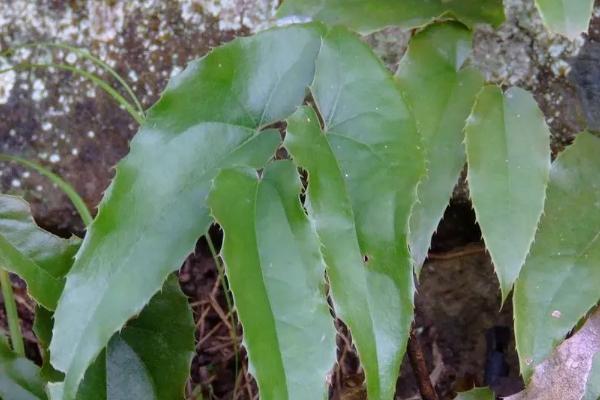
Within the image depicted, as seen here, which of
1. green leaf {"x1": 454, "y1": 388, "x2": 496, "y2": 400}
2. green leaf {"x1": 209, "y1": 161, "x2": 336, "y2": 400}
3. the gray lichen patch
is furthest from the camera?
the gray lichen patch

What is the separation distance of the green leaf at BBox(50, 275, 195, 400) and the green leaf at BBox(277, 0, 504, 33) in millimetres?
338

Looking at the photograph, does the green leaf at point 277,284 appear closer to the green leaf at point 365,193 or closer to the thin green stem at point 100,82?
the green leaf at point 365,193

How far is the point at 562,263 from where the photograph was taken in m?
0.83

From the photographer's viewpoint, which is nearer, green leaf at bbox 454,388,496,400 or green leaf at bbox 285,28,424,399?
green leaf at bbox 285,28,424,399

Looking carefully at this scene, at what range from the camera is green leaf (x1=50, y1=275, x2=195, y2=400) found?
2.80 ft

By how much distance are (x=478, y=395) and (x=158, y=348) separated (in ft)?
1.24

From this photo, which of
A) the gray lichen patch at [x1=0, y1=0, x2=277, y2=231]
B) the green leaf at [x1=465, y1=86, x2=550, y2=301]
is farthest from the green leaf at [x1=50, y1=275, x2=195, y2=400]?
the green leaf at [x1=465, y1=86, x2=550, y2=301]

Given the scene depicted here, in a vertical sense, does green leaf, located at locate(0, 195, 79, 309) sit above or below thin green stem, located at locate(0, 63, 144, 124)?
below

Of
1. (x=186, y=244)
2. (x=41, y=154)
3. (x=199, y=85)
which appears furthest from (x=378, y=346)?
(x=41, y=154)

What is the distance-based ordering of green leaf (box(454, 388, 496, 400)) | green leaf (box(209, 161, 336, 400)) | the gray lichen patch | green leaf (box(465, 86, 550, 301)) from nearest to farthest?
green leaf (box(209, 161, 336, 400))
green leaf (box(465, 86, 550, 301))
green leaf (box(454, 388, 496, 400))
the gray lichen patch

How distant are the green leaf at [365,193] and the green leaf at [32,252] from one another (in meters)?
0.30

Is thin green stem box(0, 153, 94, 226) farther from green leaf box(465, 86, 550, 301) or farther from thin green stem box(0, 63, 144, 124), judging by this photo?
green leaf box(465, 86, 550, 301)

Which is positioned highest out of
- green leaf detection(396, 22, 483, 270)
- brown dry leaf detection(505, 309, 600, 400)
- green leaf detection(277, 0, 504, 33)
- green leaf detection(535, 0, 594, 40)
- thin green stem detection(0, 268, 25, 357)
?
green leaf detection(277, 0, 504, 33)

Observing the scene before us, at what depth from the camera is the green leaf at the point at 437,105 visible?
807 mm
